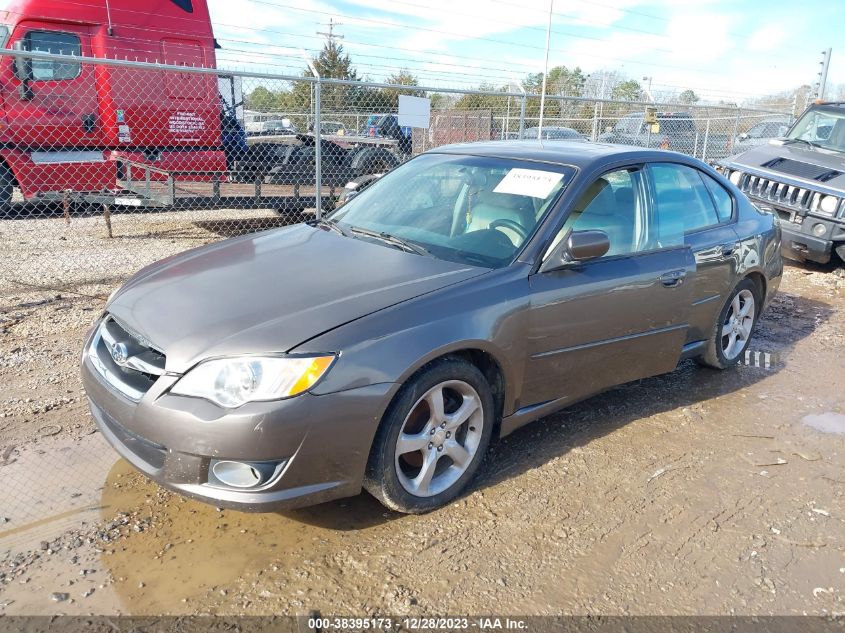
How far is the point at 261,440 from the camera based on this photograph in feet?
8.09

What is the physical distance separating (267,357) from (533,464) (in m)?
1.62

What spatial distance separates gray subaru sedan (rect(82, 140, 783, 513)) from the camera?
254 centimetres

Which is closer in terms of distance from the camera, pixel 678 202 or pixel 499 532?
pixel 499 532

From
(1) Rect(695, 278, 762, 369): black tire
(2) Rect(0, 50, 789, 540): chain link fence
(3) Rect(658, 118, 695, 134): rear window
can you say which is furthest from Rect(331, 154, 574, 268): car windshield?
(3) Rect(658, 118, 695, 134): rear window

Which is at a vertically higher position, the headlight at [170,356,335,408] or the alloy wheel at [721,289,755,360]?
the headlight at [170,356,335,408]

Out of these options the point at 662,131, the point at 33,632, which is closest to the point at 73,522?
the point at 33,632

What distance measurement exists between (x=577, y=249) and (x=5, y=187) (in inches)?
343

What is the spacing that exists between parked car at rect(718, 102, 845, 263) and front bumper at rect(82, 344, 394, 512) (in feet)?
21.2

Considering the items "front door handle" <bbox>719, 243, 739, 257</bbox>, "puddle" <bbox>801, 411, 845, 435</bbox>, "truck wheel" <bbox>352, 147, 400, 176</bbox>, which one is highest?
"truck wheel" <bbox>352, 147, 400, 176</bbox>

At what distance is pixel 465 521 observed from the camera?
9.79ft

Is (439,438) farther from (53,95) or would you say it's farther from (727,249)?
(53,95)

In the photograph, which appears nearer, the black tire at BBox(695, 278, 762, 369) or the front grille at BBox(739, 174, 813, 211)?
the black tire at BBox(695, 278, 762, 369)

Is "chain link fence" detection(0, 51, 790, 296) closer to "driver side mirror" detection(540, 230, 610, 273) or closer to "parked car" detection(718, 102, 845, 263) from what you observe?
"parked car" detection(718, 102, 845, 263)

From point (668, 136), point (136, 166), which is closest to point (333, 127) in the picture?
point (136, 166)
